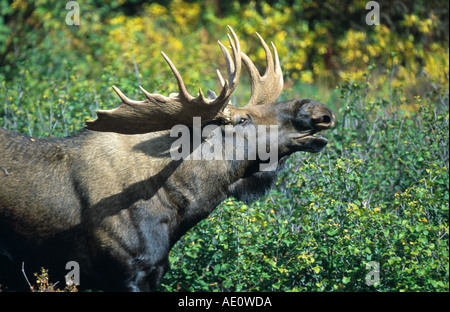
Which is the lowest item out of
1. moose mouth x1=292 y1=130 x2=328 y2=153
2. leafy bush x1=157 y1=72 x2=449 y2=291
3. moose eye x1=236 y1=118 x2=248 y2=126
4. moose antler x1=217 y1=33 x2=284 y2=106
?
leafy bush x1=157 y1=72 x2=449 y2=291

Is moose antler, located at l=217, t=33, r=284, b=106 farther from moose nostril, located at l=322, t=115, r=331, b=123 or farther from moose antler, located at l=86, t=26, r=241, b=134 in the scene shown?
moose nostril, located at l=322, t=115, r=331, b=123

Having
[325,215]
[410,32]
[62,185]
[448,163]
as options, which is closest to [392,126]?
[448,163]

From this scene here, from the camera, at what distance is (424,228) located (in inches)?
223

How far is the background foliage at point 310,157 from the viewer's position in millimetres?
5785

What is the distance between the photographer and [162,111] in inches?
203

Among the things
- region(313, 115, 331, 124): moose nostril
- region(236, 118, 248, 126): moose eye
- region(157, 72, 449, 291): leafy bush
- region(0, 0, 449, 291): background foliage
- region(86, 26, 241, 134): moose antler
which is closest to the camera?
region(86, 26, 241, 134): moose antler

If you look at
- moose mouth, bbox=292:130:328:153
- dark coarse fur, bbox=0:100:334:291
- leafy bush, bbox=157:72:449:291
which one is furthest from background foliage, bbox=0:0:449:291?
dark coarse fur, bbox=0:100:334:291

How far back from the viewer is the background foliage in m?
5.79

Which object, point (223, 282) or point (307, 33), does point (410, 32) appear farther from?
point (223, 282)

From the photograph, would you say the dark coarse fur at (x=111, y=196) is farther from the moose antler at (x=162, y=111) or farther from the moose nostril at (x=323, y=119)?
the moose antler at (x=162, y=111)

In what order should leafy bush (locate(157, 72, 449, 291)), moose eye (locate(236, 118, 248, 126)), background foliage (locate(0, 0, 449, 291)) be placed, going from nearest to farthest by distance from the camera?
moose eye (locate(236, 118, 248, 126)) < leafy bush (locate(157, 72, 449, 291)) < background foliage (locate(0, 0, 449, 291))

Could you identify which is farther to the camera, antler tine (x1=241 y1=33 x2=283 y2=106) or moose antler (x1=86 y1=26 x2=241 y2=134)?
antler tine (x1=241 y1=33 x2=283 y2=106)

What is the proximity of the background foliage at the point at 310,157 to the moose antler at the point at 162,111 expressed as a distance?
114 cm

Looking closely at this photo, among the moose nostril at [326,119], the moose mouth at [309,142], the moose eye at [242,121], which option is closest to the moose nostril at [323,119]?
the moose nostril at [326,119]
